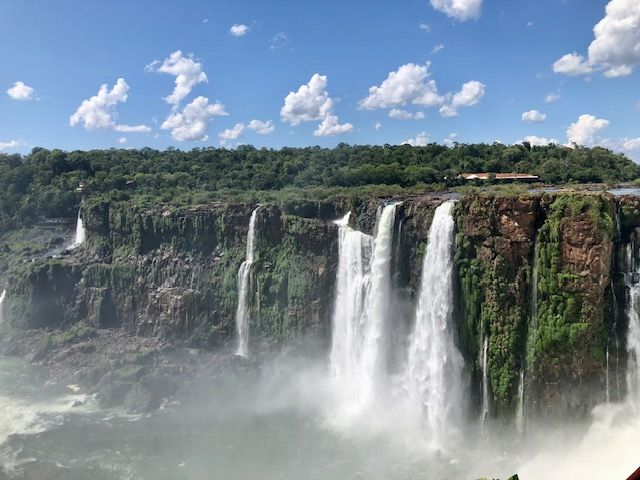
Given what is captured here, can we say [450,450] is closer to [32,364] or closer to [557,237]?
[557,237]

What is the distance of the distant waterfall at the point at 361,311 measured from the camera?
32.2 metres

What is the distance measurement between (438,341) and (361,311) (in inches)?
235

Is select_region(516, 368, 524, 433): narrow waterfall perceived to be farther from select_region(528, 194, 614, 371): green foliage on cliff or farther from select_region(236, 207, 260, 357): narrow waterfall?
select_region(236, 207, 260, 357): narrow waterfall

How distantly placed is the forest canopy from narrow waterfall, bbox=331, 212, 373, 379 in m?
8.83

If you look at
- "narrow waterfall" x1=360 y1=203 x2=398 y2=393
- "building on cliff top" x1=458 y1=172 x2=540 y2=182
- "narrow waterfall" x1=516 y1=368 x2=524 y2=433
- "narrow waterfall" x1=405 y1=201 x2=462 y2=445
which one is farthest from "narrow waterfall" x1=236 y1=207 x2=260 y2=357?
"building on cliff top" x1=458 y1=172 x2=540 y2=182

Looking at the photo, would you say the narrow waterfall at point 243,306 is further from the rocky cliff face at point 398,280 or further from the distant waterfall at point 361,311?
the distant waterfall at point 361,311

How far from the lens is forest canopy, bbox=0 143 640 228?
5306 centimetres

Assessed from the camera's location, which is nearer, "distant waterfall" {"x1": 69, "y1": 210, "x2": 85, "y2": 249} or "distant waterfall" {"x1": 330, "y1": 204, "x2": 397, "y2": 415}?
"distant waterfall" {"x1": 330, "y1": 204, "x2": 397, "y2": 415}

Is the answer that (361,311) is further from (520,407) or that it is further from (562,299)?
(562,299)

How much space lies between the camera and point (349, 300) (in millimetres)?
34406

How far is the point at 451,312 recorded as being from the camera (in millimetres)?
28781

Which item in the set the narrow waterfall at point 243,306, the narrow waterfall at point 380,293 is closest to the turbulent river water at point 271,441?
the narrow waterfall at point 380,293

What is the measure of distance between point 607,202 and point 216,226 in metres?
28.6

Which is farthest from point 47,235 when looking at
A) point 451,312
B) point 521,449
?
point 521,449
